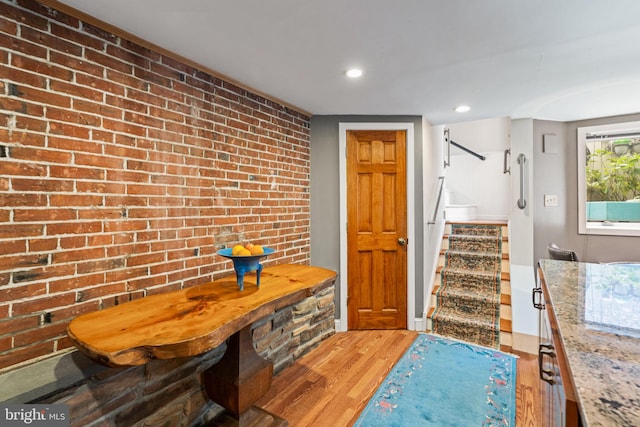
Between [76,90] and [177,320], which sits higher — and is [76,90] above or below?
above

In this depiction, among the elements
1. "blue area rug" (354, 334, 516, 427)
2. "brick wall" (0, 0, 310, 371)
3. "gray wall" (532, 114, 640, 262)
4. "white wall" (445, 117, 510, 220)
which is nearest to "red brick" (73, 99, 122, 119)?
"brick wall" (0, 0, 310, 371)

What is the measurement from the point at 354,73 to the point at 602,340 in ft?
6.33

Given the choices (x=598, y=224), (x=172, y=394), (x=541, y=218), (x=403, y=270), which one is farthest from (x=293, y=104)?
(x=598, y=224)

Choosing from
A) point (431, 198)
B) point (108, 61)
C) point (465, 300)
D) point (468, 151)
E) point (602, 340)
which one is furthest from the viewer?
point (468, 151)

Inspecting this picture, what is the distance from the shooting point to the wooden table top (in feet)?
3.62

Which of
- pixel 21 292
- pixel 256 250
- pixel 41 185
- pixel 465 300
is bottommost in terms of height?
pixel 465 300

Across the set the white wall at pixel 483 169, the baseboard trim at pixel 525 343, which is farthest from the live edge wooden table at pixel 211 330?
the white wall at pixel 483 169

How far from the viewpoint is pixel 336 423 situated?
1.86m

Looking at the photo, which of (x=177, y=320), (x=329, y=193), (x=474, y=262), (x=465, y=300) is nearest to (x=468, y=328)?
(x=465, y=300)

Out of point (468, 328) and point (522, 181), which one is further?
point (522, 181)

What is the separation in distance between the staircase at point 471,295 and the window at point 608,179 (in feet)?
2.91

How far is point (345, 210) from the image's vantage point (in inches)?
123

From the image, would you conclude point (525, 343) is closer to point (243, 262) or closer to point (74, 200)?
point (243, 262)

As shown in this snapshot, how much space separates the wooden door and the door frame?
42mm
